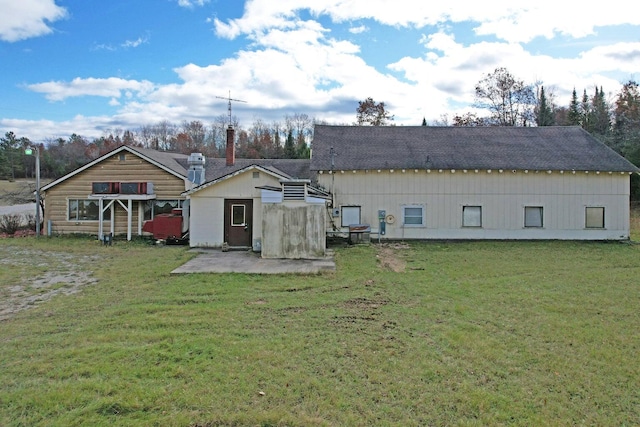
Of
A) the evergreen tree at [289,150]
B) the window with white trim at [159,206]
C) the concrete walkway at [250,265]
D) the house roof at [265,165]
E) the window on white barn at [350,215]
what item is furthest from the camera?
the evergreen tree at [289,150]

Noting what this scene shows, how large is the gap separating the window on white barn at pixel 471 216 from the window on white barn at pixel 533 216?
1917 millimetres

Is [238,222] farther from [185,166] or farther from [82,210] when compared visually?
[82,210]

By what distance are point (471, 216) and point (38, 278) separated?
14969 mm

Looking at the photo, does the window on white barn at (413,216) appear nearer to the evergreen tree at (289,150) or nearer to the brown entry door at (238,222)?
the brown entry door at (238,222)

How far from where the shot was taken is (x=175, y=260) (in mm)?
12250

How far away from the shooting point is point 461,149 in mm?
18062

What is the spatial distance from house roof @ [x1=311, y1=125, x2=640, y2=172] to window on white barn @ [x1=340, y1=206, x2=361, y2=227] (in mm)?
1645

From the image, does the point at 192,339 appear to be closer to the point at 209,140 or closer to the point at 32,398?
the point at 32,398

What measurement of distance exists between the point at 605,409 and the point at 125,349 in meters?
5.61

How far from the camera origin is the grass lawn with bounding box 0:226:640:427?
402cm

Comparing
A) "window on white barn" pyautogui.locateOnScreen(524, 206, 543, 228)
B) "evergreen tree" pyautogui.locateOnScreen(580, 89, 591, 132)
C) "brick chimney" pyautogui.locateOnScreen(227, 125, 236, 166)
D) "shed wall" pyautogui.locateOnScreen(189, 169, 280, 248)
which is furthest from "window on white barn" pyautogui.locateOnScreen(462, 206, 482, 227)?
"evergreen tree" pyautogui.locateOnScreen(580, 89, 591, 132)

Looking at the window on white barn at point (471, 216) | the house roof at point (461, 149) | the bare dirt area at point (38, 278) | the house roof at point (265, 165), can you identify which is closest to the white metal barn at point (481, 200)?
the window on white barn at point (471, 216)

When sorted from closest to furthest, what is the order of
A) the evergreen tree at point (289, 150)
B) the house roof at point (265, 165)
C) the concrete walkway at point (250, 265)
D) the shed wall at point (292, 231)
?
the concrete walkway at point (250, 265) → the shed wall at point (292, 231) → the house roof at point (265, 165) → the evergreen tree at point (289, 150)

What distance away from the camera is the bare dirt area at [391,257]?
1137cm
